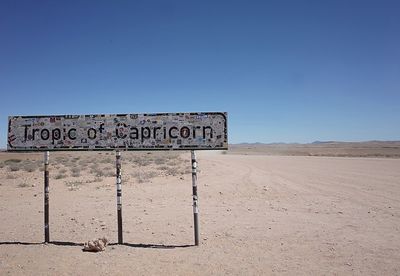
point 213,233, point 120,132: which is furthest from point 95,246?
point 213,233

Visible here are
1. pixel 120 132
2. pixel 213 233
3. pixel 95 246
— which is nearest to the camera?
pixel 95 246

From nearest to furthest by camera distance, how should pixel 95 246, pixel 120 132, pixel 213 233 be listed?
pixel 95 246 → pixel 120 132 → pixel 213 233

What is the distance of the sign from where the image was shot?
7219 mm

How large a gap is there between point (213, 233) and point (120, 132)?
2997 mm

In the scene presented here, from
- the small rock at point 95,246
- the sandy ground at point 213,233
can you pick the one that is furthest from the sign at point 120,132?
the sandy ground at point 213,233

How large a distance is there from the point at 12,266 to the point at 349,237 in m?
6.26

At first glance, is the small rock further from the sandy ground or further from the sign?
the sign

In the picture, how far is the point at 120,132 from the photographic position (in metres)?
7.46

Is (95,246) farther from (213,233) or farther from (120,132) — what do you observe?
(213,233)

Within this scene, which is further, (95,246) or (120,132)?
(120,132)

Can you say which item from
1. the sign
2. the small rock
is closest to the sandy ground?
Result: the small rock

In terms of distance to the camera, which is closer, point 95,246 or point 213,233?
point 95,246

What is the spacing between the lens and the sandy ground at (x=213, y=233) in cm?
621

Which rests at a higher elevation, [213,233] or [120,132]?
[120,132]
